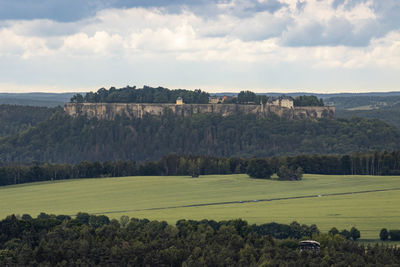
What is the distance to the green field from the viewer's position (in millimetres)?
116438

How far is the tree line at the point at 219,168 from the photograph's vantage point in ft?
551

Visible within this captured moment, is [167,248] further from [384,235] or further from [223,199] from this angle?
[223,199]

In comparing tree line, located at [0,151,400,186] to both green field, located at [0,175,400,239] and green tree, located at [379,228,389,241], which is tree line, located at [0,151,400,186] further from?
green tree, located at [379,228,389,241]

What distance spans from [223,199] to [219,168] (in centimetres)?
3641

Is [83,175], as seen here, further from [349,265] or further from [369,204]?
[349,265]

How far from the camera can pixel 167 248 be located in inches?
3324

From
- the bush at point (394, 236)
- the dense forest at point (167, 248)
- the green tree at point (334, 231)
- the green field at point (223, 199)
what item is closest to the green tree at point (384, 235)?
the bush at point (394, 236)

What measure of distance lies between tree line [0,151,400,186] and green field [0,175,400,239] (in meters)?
5.33

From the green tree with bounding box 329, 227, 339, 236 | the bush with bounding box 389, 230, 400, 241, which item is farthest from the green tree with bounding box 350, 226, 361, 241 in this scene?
the bush with bounding box 389, 230, 400, 241

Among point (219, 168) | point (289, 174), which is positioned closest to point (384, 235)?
point (289, 174)

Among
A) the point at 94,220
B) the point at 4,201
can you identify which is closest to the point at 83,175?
the point at 4,201

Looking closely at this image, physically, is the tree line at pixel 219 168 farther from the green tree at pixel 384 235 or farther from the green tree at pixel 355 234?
the green tree at pixel 355 234

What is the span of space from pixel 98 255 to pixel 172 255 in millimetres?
7078

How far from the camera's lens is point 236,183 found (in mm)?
155750
